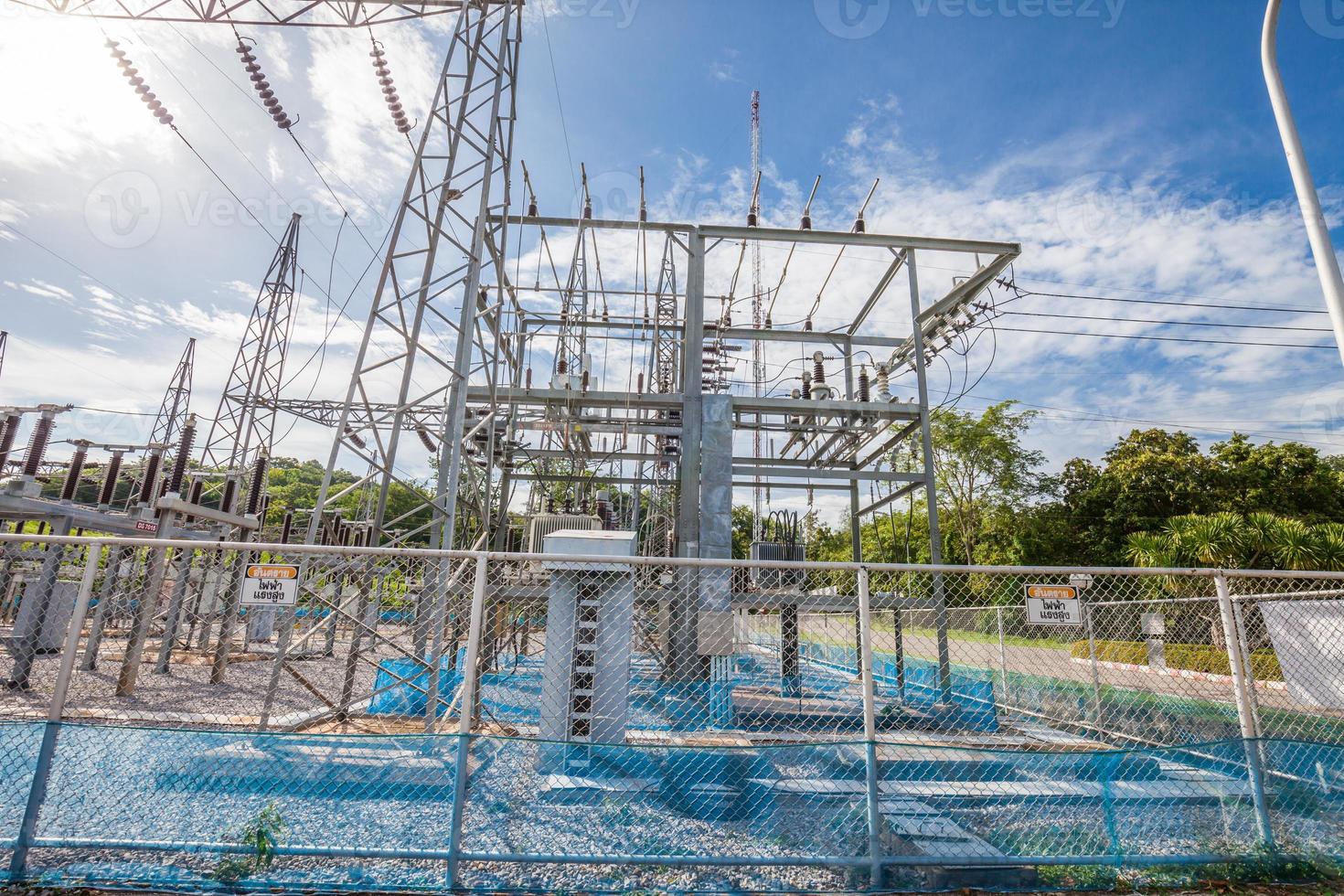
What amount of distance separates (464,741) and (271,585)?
2.03m

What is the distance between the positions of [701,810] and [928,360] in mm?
10871

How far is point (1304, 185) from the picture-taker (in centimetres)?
542

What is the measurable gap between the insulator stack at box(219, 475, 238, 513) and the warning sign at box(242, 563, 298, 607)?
12.3 metres

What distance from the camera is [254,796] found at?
439cm

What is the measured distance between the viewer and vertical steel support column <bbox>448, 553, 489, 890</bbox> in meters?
4.18

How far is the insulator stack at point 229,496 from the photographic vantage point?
15.1 m

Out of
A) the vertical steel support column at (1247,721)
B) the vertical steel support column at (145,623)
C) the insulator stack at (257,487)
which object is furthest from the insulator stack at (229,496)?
the vertical steel support column at (1247,721)

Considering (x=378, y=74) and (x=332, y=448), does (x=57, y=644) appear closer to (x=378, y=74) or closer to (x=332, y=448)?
(x=332, y=448)

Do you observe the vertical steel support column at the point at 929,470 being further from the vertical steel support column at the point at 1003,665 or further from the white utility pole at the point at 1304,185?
the white utility pole at the point at 1304,185

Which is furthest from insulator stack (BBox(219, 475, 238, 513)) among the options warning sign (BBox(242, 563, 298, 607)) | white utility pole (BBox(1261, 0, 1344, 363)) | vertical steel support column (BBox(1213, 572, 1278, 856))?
white utility pole (BBox(1261, 0, 1344, 363))

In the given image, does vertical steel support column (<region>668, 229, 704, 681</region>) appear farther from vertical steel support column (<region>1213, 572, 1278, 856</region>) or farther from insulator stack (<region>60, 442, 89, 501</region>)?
insulator stack (<region>60, 442, 89, 501</region>)

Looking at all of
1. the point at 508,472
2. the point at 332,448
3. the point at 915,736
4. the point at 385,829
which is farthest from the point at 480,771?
the point at 508,472

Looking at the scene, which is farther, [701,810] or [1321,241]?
[1321,241]

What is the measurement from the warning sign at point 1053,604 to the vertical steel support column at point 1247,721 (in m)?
0.99
